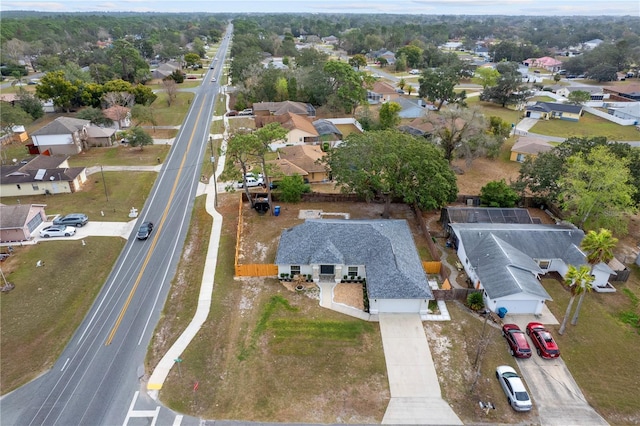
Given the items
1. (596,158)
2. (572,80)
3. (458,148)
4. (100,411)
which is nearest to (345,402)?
(100,411)

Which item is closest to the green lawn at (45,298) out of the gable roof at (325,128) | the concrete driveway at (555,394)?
the concrete driveway at (555,394)

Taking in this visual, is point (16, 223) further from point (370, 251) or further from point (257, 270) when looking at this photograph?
point (370, 251)

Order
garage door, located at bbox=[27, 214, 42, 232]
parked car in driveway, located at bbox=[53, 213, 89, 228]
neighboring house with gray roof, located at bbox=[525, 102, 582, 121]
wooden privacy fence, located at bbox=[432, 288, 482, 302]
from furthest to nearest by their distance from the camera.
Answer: neighboring house with gray roof, located at bbox=[525, 102, 582, 121]
parked car in driveway, located at bbox=[53, 213, 89, 228]
garage door, located at bbox=[27, 214, 42, 232]
wooden privacy fence, located at bbox=[432, 288, 482, 302]

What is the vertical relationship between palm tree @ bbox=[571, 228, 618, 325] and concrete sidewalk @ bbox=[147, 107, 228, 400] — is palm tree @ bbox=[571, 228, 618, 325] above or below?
above

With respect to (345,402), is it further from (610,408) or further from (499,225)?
(499,225)

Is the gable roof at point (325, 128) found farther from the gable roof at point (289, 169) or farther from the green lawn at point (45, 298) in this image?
the green lawn at point (45, 298)

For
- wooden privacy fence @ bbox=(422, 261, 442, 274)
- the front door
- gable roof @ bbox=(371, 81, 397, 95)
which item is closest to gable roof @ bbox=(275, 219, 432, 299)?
the front door

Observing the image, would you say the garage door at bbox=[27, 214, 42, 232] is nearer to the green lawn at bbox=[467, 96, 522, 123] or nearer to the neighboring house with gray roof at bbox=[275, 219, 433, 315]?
the neighboring house with gray roof at bbox=[275, 219, 433, 315]
